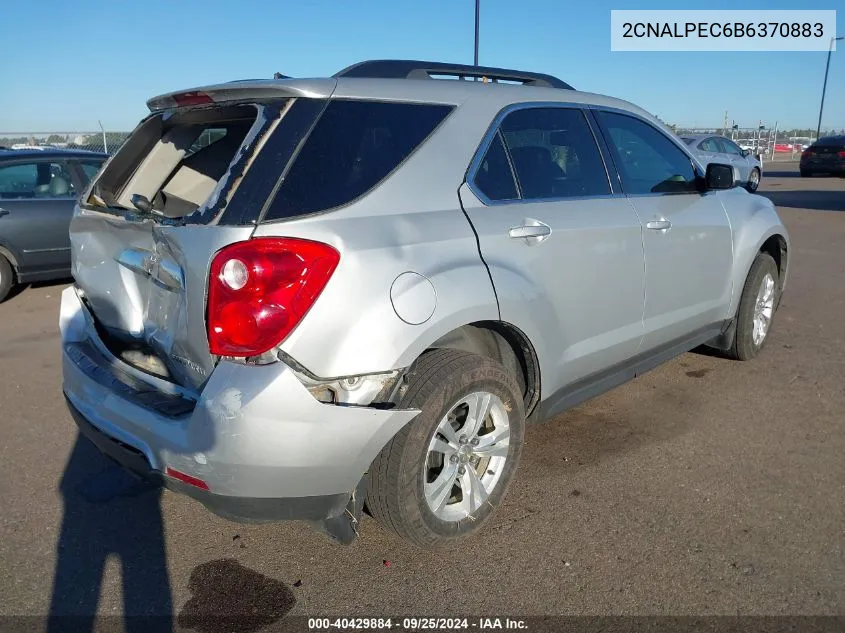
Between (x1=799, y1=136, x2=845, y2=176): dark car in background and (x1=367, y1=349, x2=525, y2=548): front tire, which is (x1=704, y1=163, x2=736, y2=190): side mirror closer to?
(x1=367, y1=349, x2=525, y2=548): front tire

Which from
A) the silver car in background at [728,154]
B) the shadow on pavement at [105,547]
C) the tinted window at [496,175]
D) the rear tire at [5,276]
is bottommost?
the silver car in background at [728,154]

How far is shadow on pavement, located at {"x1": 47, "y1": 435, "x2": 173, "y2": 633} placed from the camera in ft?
8.37

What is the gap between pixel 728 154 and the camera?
18719 mm

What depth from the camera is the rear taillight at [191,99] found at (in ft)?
9.32

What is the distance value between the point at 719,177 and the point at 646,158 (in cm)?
49

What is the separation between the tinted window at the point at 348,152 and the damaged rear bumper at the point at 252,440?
591 millimetres

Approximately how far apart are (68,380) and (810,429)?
383 cm

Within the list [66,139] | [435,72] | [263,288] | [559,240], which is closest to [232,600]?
[263,288]

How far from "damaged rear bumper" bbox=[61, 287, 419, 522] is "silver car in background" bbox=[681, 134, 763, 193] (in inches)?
631

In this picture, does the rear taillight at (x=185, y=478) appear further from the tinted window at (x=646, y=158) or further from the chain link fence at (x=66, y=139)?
the chain link fence at (x=66, y=139)

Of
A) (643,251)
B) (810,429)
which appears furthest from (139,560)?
(810,429)

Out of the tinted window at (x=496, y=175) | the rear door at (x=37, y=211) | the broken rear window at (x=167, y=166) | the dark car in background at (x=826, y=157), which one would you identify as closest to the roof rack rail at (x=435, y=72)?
the tinted window at (x=496, y=175)

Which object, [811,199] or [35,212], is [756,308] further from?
[811,199]

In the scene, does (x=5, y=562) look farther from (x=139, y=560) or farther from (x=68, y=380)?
(x=68, y=380)
